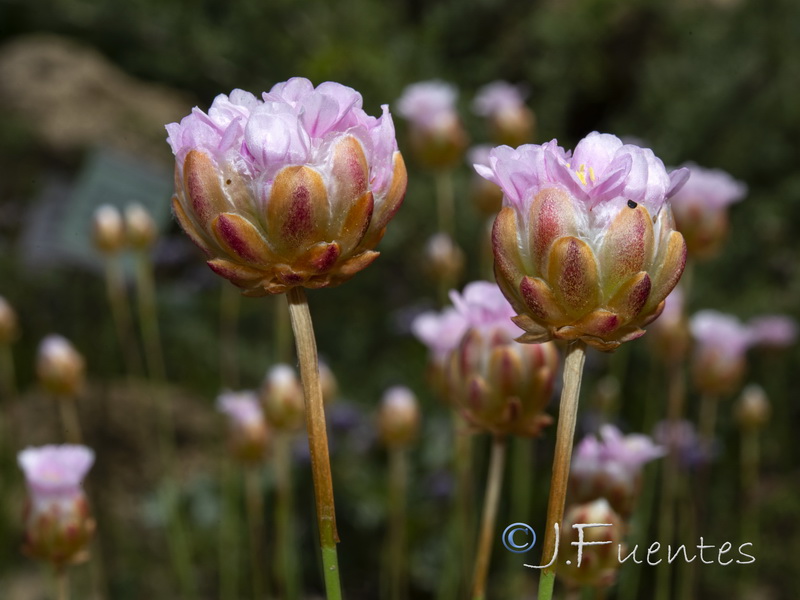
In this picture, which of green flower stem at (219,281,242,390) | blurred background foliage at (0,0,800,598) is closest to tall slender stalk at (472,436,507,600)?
blurred background foliage at (0,0,800,598)

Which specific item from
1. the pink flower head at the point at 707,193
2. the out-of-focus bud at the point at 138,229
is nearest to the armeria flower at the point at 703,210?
the pink flower head at the point at 707,193

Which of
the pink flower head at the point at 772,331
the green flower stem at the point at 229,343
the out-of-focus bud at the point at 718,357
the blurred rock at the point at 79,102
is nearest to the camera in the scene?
the out-of-focus bud at the point at 718,357

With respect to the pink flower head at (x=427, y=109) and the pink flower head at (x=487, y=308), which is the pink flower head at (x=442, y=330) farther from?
the pink flower head at (x=427, y=109)

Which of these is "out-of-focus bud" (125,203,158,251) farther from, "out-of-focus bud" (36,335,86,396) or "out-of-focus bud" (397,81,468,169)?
"out-of-focus bud" (397,81,468,169)

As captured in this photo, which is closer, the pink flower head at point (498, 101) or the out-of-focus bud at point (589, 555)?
the out-of-focus bud at point (589, 555)

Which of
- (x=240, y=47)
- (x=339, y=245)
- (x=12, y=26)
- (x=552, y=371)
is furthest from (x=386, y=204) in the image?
(x=12, y=26)
